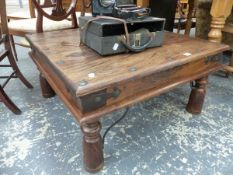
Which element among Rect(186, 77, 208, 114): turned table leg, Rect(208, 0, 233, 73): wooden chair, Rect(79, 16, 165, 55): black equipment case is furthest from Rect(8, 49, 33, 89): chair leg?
Rect(208, 0, 233, 73): wooden chair

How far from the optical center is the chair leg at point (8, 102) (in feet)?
3.36

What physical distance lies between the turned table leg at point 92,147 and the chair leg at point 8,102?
0.54 metres

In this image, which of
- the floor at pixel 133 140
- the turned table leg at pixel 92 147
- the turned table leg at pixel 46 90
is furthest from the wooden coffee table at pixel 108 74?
the turned table leg at pixel 46 90

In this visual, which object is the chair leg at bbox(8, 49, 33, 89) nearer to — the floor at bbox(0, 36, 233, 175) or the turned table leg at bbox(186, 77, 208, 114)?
the floor at bbox(0, 36, 233, 175)

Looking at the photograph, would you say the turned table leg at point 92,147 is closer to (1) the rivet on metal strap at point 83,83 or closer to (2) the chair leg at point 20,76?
(1) the rivet on metal strap at point 83,83

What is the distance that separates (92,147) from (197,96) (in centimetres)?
61

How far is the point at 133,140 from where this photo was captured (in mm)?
935

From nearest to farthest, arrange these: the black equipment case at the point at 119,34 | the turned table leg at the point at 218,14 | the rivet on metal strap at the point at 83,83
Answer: the rivet on metal strap at the point at 83,83
the black equipment case at the point at 119,34
the turned table leg at the point at 218,14

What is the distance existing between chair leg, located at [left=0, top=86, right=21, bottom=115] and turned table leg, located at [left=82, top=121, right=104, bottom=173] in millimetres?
545

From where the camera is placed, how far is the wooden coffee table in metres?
0.60

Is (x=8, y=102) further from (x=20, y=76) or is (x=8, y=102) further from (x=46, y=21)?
(x=46, y=21)

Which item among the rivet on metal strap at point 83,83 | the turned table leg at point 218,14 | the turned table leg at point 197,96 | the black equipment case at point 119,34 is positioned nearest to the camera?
the rivet on metal strap at point 83,83

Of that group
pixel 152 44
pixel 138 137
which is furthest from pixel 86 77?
pixel 138 137

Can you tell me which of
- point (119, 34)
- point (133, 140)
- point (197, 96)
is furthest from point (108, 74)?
point (197, 96)
